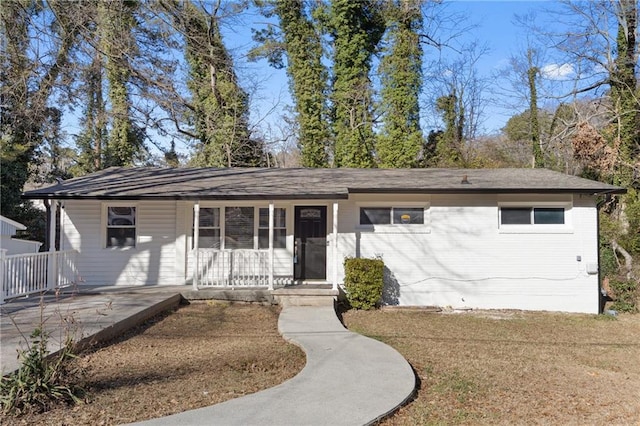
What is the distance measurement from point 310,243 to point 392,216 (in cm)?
217

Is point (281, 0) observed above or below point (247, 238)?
above

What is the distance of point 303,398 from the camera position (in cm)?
415

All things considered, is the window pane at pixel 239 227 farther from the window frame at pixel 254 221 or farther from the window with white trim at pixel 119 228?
the window with white trim at pixel 119 228

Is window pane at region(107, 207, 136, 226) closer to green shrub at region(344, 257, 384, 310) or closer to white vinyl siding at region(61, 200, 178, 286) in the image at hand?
white vinyl siding at region(61, 200, 178, 286)

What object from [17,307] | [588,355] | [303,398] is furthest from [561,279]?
[17,307]

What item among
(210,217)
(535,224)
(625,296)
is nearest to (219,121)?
(210,217)

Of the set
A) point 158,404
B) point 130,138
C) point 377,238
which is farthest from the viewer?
point 130,138

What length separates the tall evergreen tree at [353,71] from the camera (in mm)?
21562

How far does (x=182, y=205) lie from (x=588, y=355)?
29.9 feet

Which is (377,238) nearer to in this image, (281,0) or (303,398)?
(303,398)

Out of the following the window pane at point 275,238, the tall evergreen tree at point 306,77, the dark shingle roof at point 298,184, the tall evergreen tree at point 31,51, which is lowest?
the window pane at point 275,238

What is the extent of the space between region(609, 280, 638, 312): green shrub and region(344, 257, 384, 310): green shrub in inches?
235

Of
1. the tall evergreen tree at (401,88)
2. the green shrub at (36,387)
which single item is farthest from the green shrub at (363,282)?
the tall evergreen tree at (401,88)

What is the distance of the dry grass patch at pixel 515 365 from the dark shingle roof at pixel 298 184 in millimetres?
2872
